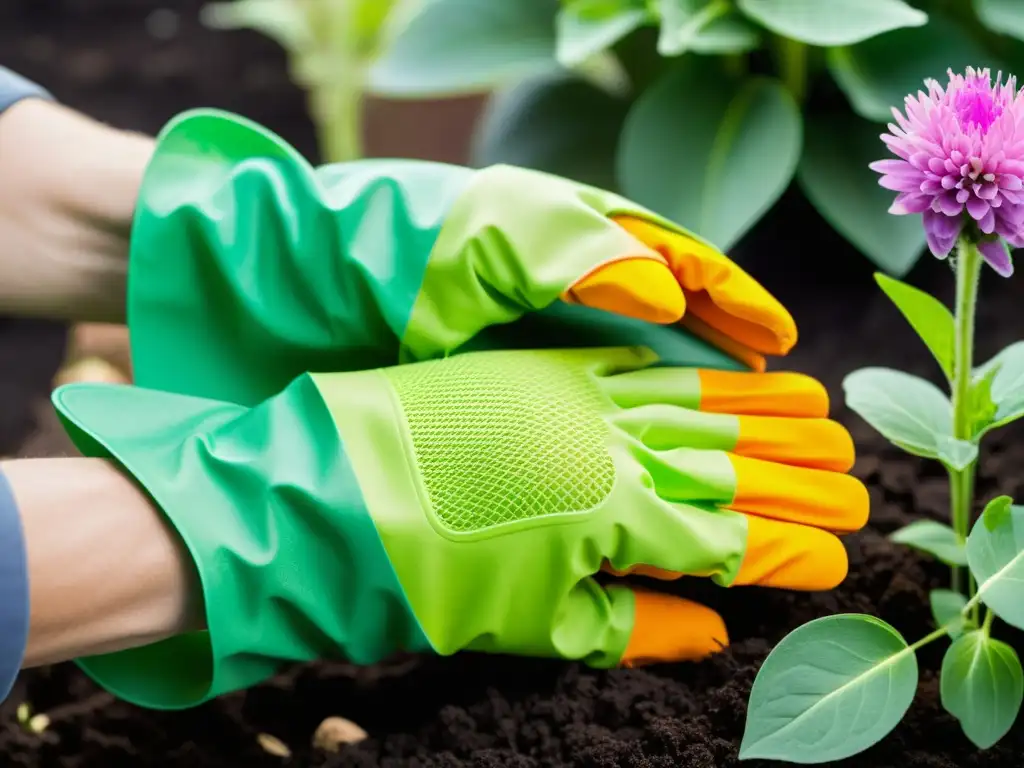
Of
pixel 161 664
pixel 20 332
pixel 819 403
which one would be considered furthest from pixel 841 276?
pixel 20 332

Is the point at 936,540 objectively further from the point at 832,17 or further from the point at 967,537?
the point at 832,17

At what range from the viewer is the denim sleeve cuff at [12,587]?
1.98ft

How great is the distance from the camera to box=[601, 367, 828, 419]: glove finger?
2.47 feet

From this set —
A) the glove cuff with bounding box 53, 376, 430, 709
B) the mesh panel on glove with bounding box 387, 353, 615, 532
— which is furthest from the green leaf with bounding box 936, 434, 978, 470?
the glove cuff with bounding box 53, 376, 430, 709

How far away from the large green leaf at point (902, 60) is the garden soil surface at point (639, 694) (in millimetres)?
196

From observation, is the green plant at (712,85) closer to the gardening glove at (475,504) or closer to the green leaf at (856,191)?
the green leaf at (856,191)

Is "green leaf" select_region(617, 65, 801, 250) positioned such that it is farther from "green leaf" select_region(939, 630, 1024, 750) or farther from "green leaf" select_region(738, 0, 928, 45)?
"green leaf" select_region(939, 630, 1024, 750)

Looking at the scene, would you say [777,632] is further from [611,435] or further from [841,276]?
[841,276]

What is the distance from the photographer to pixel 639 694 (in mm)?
717

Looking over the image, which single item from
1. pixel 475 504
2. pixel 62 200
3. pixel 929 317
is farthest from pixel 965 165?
pixel 62 200

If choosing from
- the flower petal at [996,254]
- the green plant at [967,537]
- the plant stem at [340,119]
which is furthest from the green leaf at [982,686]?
the plant stem at [340,119]

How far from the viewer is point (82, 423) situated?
2.32 feet

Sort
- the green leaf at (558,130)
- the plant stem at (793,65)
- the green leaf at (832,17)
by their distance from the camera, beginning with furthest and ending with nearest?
the green leaf at (558,130) → the plant stem at (793,65) → the green leaf at (832,17)

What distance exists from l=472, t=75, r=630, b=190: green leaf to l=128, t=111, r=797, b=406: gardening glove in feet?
1.75
